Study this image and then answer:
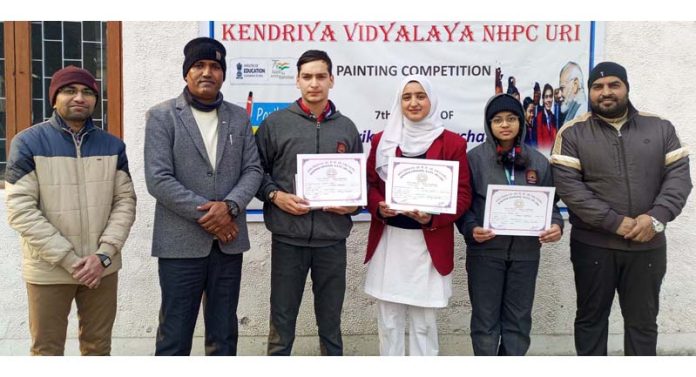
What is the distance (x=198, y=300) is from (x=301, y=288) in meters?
0.60

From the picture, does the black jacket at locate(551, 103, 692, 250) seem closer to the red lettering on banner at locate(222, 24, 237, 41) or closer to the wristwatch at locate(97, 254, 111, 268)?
the red lettering on banner at locate(222, 24, 237, 41)

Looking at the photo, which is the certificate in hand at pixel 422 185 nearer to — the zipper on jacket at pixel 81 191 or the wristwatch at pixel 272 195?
the wristwatch at pixel 272 195

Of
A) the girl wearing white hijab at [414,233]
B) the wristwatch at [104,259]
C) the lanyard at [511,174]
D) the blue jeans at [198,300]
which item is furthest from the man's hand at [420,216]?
the wristwatch at [104,259]

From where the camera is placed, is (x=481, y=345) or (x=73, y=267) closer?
(x=73, y=267)

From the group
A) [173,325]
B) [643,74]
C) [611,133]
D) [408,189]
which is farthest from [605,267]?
[173,325]

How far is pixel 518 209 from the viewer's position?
11.0 feet

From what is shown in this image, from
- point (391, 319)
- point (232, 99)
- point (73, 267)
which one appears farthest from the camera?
point (232, 99)

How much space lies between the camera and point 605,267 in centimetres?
347

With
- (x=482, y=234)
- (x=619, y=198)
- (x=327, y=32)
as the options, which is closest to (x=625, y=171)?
(x=619, y=198)

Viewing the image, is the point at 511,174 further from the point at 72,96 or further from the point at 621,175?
the point at 72,96

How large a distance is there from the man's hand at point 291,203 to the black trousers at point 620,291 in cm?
171

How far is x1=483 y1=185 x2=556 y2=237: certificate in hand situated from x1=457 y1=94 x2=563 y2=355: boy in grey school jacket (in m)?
0.08

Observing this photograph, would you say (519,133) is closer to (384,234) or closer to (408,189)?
(408,189)

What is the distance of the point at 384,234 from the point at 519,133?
101cm
